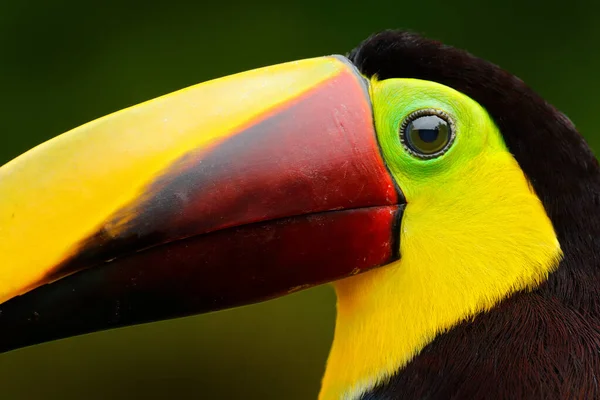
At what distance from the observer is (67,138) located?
132 centimetres

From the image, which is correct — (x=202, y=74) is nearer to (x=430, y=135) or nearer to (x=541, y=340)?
(x=430, y=135)

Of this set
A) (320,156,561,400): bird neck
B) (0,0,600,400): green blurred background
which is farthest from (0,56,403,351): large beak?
(0,0,600,400): green blurred background

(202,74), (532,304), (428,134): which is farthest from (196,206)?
(202,74)

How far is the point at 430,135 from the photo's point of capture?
1.42 m

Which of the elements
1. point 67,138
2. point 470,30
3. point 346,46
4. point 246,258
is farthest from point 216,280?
point 470,30

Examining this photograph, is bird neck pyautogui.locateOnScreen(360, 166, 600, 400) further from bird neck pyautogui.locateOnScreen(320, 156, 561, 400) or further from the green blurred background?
the green blurred background

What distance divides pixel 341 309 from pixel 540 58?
273 centimetres

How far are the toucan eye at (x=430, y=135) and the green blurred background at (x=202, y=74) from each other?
236cm

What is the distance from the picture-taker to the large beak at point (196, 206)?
1.26 metres

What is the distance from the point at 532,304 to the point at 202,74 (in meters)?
2.68

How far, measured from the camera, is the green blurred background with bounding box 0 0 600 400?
3.70 metres

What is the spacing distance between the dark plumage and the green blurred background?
2.33m

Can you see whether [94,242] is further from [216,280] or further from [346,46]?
[346,46]

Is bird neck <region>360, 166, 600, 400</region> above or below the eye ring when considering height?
below
